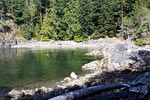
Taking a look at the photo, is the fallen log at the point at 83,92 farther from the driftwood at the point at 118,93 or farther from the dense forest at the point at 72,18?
the dense forest at the point at 72,18

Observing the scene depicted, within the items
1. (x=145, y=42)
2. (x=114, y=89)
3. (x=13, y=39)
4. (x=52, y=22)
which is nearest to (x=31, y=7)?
(x=52, y=22)

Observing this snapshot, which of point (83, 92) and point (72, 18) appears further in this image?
Result: point (72, 18)

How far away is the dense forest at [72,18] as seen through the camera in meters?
53.8

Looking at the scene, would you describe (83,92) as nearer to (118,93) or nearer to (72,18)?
(118,93)

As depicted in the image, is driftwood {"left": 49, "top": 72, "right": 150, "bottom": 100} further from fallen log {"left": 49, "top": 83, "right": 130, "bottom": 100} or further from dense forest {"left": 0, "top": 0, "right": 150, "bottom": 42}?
dense forest {"left": 0, "top": 0, "right": 150, "bottom": 42}

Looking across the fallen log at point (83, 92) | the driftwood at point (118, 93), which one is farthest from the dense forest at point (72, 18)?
the driftwood at point (118, 93)

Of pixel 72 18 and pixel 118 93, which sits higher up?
pixel 72 18

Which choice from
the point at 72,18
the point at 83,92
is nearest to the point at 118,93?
the point at 83,92

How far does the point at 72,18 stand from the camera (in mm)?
59375

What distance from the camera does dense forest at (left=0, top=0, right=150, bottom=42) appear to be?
5378 cm

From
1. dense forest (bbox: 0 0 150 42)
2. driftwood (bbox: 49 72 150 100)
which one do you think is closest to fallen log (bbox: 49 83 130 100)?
driftwood (bbox: 49 72 150 100)

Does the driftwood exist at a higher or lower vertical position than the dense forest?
lower

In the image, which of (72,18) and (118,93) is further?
(72,18)

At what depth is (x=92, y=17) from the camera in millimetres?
56656
